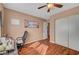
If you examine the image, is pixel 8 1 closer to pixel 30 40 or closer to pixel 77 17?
pixel 30 40

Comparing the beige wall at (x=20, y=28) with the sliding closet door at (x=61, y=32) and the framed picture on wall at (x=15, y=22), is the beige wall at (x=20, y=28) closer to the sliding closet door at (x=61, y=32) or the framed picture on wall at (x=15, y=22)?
the framed picture on wall at (x=15, y=22)

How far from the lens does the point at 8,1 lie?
184 cm

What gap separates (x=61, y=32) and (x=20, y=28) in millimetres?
640

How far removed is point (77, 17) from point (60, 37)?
40cm

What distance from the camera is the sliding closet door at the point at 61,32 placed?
1.87 metres

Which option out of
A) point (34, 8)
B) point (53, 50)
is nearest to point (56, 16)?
point (34, 8)

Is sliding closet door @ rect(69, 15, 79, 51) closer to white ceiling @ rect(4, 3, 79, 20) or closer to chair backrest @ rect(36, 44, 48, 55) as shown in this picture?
white ceiling @ rect(4, 3, 79, 20)

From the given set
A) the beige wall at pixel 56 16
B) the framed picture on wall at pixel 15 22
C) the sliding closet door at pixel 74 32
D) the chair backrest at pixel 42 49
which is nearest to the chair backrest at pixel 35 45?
the chair backrest at pixel 42 49

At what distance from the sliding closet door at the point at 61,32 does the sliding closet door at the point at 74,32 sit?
0.07m

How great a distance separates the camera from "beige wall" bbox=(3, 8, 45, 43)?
183cm

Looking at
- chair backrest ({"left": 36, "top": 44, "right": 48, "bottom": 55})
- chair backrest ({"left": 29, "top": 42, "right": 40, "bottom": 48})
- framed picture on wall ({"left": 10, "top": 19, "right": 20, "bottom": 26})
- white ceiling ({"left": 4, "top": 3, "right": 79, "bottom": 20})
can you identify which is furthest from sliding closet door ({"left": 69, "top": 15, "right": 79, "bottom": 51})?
framed picture on wall ({"left": 10, "top": 19, "right": 20, "bottom": 26})

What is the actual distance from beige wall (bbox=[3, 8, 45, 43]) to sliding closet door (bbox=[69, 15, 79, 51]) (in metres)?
0.44

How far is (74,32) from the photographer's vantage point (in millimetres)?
1855

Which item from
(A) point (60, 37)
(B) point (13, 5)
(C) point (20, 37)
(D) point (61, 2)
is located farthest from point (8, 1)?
(A) point (60, 37)
